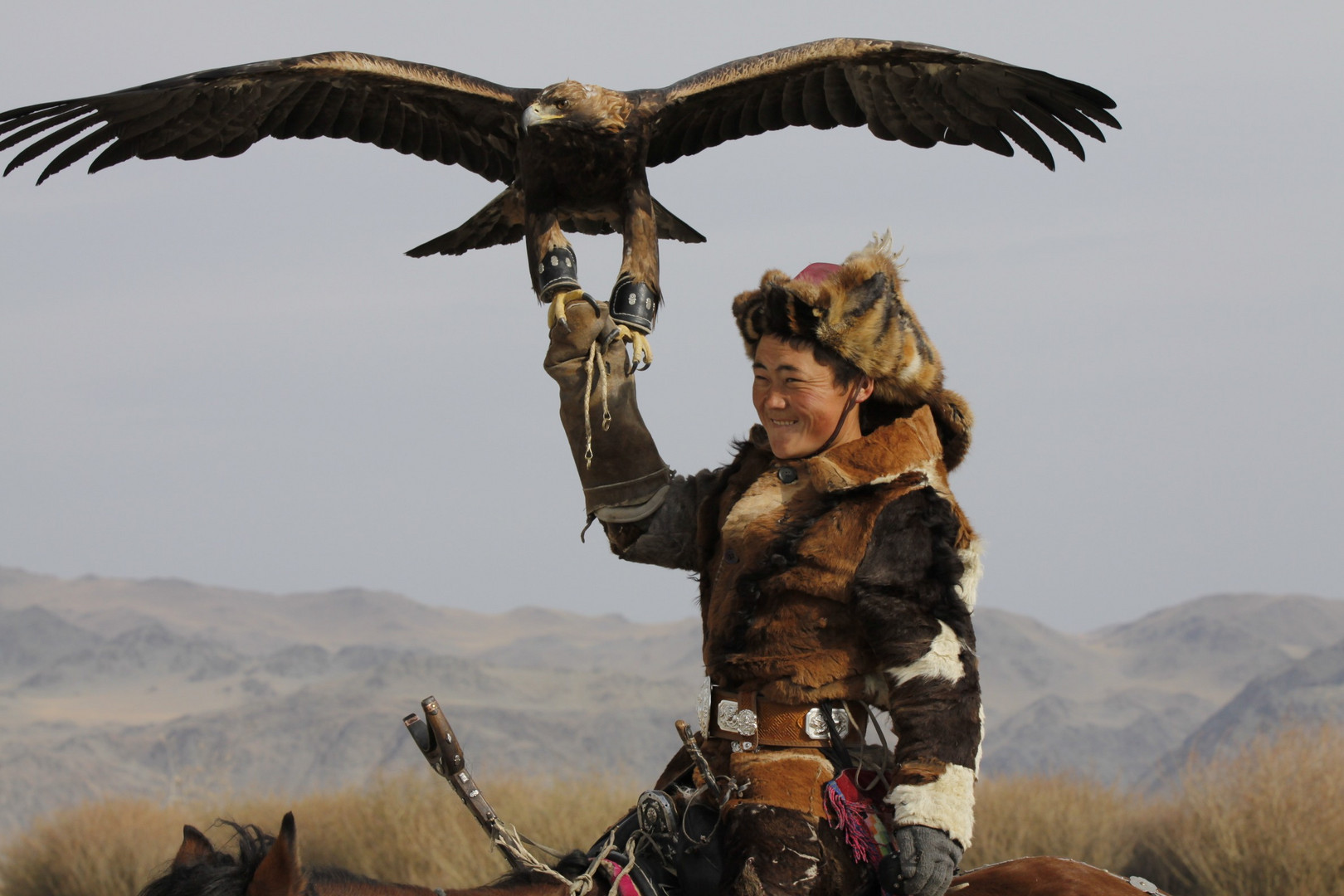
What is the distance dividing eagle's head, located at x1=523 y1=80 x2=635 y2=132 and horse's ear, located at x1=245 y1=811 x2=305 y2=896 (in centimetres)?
205

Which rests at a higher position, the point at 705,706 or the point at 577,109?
the point at 577,109

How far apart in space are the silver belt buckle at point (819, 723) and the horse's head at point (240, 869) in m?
1.03

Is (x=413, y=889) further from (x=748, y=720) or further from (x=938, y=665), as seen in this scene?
(x=938, y=665)

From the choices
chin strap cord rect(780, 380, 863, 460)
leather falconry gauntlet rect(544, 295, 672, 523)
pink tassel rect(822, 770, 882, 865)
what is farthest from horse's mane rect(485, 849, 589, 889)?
chin strap cord rect(780, 380, 863, 460)

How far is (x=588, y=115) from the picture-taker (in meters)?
3.41

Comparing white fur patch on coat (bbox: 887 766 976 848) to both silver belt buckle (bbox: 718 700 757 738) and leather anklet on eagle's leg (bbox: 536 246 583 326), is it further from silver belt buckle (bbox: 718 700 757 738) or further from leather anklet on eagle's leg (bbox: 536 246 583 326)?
leather anklet on eagle's leg (bbox: 536 246 583 326)

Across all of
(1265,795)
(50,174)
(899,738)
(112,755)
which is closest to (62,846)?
(50,174)

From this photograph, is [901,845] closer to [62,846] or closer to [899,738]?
[899,738]

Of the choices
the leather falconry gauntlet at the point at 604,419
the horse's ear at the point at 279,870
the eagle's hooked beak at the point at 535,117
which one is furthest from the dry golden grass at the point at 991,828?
the horse's ear at the point at 279,870

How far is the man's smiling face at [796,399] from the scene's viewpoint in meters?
2.80

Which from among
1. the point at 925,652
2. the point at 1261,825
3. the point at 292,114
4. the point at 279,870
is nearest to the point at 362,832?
the point at 1261,825

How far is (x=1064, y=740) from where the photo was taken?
33469 millimetres

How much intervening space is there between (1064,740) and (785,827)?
33.1m

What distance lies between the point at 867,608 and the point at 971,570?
27 cm
